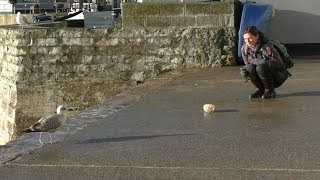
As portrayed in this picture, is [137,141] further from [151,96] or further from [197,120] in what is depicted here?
[151,96]

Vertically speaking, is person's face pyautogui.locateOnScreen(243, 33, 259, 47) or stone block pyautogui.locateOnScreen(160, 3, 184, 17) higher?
stone block pyautogui.locateOnScreen(160, 3, 184, 17)

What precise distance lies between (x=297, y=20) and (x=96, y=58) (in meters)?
5.37

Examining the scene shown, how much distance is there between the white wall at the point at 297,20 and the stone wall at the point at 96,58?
293 cm

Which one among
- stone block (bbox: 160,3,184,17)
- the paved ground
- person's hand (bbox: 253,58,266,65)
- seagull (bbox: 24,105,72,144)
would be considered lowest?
the paved ground

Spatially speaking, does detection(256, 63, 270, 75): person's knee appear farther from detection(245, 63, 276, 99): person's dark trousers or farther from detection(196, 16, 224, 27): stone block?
detection(196, 16, 224, 27): stone block

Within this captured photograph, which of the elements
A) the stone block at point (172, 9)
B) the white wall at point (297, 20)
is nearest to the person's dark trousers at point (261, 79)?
the stone block at point (172, 9)

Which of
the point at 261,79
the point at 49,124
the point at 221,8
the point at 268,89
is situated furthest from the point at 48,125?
the point at 221,8

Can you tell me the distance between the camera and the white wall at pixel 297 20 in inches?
581

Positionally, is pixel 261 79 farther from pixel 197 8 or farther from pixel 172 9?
pixel 172 9

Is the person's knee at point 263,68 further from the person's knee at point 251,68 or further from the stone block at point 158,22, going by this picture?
the stone block at point 158,22

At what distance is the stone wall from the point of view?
12.3 metres

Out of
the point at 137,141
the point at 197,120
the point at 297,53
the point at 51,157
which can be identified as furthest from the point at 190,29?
the point at 51,157

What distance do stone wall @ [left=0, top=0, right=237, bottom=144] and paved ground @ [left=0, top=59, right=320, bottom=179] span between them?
2.76 meters

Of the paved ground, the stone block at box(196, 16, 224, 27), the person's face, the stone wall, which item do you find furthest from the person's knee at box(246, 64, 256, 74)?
the stone block at box(196, 16, 224, 27)
